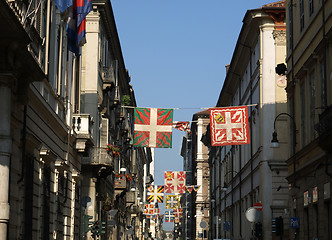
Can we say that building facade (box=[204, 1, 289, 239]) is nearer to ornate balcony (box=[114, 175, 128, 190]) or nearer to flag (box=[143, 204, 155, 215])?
ornate balcony (box=[114, 175, 128, 190])

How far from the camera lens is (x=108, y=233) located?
51719mm

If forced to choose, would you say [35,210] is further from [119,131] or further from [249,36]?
[119,131]

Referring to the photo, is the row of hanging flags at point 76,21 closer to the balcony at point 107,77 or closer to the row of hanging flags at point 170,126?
the row of hanging flags at point 170,126

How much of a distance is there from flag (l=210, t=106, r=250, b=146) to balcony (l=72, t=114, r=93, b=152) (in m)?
8.92

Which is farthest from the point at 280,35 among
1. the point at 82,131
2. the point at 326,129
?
the point at 326,129

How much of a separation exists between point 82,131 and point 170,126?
9.42 metres

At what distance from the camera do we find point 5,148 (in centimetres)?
1747

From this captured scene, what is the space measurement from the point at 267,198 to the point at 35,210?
22.5 metres

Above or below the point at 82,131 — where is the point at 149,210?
above

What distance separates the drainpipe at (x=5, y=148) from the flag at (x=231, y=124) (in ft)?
74.6

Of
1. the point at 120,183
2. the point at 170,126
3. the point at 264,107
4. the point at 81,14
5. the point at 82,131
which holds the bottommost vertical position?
the point at 120,183

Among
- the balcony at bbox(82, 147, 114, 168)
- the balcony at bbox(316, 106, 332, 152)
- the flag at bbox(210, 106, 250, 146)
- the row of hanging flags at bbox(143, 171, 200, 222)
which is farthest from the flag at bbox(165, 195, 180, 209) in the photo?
the balcony at bbox(316, 106, 332, 152)

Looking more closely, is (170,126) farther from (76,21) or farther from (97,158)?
(76,21)

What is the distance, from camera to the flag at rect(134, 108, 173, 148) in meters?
40.9
